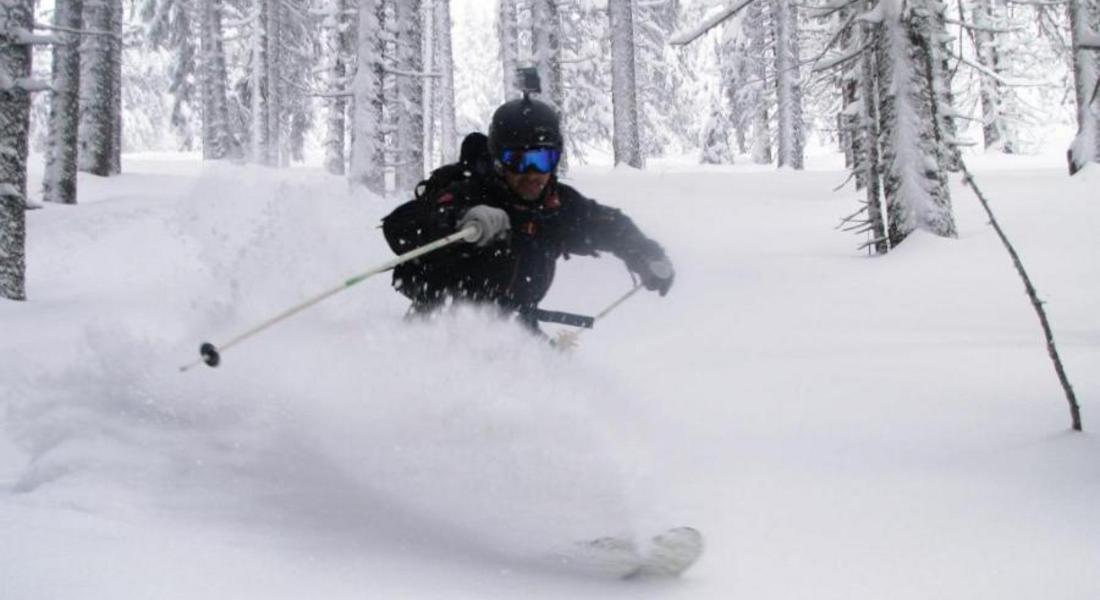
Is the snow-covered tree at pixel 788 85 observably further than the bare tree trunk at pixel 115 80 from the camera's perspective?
Yes

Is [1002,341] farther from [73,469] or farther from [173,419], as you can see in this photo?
[73,469]

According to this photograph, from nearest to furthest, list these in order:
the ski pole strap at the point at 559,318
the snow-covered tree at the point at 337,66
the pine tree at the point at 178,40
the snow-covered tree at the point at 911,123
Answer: the ski pole strap at the point at 559,318 < the snow-covered tree at the point at 911,123 < the snow-covered tree at the point at 337,66 < the pine tree at the point at 178,40

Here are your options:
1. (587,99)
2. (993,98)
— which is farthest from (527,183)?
(587,99)

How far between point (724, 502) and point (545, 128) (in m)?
1.87

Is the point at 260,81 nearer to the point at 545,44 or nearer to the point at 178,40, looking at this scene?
the point at 178,40

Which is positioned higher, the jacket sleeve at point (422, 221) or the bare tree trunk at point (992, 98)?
the bare tree trunk at point (992, 98)

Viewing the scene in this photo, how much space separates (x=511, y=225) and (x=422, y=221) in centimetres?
45

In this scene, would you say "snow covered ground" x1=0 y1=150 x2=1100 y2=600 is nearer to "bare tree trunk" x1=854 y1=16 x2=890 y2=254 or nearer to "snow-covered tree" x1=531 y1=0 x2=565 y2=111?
"bare tree trunk" x1=854 y1=16 x2=890 y2=254

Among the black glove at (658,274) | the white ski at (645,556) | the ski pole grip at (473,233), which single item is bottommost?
the white ski at (645,556)

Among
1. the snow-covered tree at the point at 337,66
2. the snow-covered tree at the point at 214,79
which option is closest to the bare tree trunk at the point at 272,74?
the snow-covered tree at the point at 214,79

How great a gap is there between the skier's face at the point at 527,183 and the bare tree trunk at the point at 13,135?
6027 mm

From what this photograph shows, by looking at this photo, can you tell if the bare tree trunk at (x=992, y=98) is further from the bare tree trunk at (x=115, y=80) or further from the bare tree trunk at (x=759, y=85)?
the bare tree trunk at (x=115, y=80)

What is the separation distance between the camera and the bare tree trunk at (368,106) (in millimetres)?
14375

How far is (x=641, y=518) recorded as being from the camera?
10.2ft
